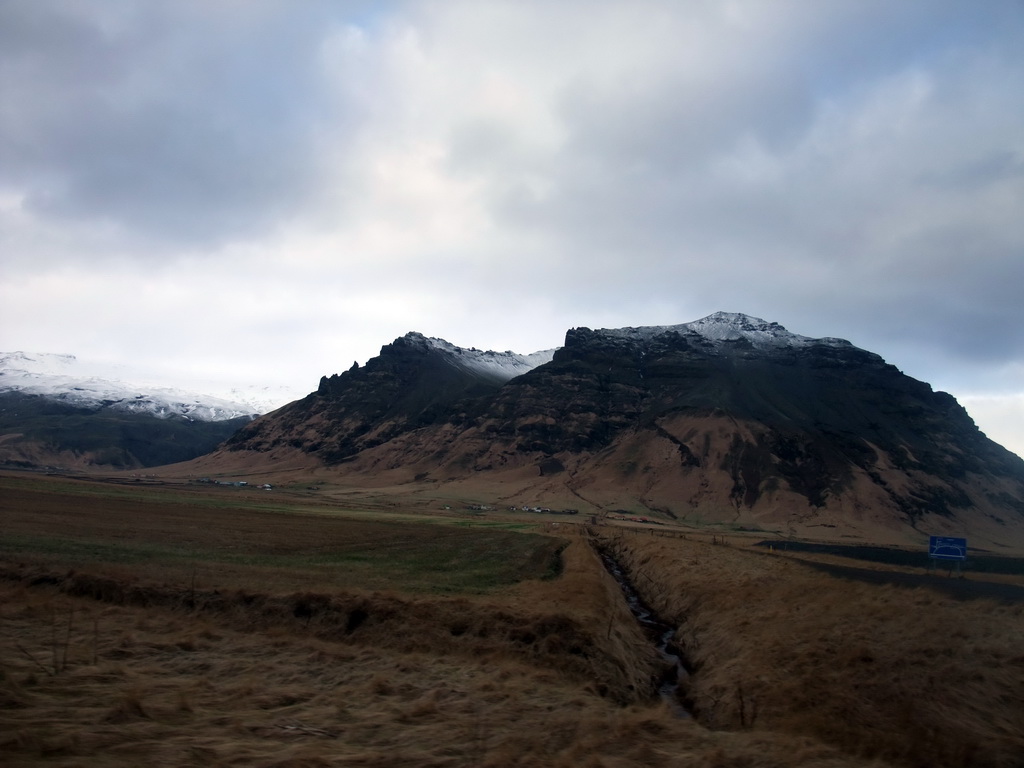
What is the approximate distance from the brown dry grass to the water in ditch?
554mm

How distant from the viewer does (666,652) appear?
27.6 meters

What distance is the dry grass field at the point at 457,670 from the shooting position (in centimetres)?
1206

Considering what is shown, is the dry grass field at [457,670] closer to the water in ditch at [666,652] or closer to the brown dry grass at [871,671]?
the brown dry grass at [871,671]

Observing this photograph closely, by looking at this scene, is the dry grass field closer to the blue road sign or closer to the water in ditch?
the water in ditch

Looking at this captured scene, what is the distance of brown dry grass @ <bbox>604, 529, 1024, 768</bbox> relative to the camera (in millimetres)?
14508

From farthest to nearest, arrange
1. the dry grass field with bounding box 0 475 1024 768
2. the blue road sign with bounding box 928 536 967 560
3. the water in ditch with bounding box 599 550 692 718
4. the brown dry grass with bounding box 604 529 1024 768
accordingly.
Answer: the blue road sign with bounding box 928 536 967 560, the water in ditch with bounding box 599 550 692 718, the brown dry grass with bounding box 604 529 1024 768, the dry grass field with bounding box 0 475 1024 768

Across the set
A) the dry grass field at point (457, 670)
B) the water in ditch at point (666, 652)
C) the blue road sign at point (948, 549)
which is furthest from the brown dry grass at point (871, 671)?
the blue road sign at point (948, 549)

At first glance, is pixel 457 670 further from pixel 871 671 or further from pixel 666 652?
pixel 666 652

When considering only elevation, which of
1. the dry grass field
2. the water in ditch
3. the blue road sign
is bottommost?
the water in ditch

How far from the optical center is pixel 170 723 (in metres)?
12.0

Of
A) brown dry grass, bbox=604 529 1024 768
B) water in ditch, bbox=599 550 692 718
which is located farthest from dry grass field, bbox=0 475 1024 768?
water in ditch, bbox=599 550 692 718

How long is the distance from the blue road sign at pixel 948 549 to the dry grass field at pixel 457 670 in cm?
1712

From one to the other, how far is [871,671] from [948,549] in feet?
104

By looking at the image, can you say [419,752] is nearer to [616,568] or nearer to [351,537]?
[351,537]
